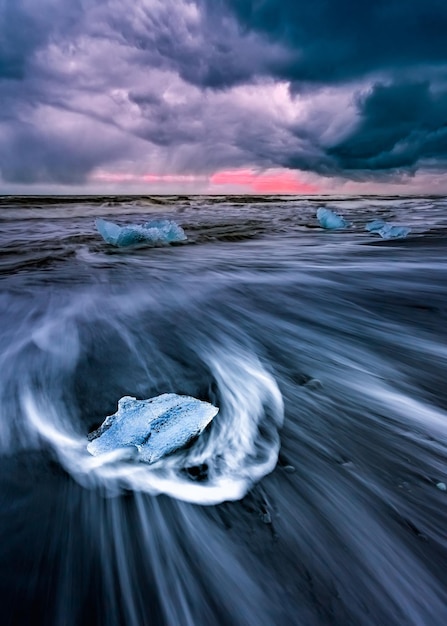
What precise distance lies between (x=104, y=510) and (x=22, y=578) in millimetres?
240

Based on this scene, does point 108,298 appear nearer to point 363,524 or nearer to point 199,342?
point 199,342

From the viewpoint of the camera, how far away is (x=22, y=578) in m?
0.89

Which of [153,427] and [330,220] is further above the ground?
[153,427]

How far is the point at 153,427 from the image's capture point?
4.32ft

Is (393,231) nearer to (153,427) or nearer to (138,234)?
(138,234)

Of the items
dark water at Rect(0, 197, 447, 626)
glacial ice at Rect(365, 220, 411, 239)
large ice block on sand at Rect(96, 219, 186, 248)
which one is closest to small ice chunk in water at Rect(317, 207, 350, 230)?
glacial ice at Rect(365, 220, 411, 239)

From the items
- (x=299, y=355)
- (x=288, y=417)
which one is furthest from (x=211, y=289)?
(x=288, y=417)

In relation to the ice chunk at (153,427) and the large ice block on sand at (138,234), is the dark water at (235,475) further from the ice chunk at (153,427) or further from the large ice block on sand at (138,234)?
the large ice block on sand at (138,234)

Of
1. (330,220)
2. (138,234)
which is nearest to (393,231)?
(330,220)

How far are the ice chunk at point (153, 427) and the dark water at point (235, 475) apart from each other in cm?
5

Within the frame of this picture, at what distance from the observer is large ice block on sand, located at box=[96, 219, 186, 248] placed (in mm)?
6484

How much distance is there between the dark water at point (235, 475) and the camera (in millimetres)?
855

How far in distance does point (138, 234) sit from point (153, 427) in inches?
226

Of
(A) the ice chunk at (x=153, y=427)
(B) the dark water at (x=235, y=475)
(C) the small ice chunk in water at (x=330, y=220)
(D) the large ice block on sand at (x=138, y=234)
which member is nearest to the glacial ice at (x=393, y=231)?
(C) the small ice chunk in water at (x=330, y=220)
